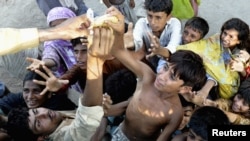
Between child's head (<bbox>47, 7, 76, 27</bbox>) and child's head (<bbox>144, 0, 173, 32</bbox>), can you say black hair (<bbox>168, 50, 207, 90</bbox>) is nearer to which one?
child's head (<bbox>144, 0, 173, 32</bbox>)

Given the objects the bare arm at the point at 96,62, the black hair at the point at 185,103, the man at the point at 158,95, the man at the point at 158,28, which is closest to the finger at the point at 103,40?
the bare arm at the point at 96,62

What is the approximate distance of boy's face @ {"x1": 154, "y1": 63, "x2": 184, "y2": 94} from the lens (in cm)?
281

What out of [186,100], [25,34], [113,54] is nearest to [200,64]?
[186,100]

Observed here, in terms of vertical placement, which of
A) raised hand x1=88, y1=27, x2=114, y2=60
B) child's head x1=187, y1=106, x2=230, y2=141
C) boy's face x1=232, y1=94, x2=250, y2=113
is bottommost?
boy's face x1=232, y1=94, x2=250, y2=113

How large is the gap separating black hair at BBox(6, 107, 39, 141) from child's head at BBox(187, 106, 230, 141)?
97cm

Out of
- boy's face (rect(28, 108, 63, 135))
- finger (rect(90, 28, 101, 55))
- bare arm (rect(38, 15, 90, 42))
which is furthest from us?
boy's face (rect(28, 108, 63, 135))

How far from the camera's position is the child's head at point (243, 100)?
3094 mm

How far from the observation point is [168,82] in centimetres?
280

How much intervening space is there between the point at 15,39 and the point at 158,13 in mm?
1565

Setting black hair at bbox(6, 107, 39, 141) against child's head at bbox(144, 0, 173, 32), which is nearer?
black hair at bbox(6, 107, 39, 141)

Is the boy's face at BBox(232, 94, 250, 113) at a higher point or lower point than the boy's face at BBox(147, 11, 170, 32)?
lower

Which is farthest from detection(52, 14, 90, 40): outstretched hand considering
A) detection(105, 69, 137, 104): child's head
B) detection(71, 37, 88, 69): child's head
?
detection(71, 37, 88, 69): child's head

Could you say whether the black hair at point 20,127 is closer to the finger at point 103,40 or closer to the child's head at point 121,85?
the child's head at point 121,85

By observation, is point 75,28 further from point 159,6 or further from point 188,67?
point 159,6
